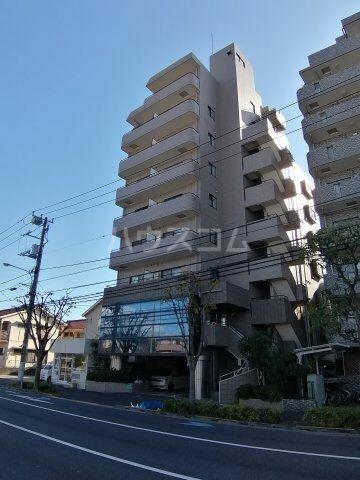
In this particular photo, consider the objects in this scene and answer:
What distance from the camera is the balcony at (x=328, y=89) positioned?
1104 inches

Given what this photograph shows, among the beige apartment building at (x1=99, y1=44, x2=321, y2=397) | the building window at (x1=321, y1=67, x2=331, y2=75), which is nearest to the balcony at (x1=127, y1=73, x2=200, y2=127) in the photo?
the beige apartment building at (x1=99, y1=44, x2=321, y2=397)

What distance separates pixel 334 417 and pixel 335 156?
64.1 feet

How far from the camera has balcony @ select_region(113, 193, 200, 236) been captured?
2959 cm

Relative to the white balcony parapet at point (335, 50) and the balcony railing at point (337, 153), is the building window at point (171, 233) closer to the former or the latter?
the balcony railing at point (337, 153)

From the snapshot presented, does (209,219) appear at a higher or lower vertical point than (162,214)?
lower

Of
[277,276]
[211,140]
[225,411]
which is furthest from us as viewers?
[211,140]

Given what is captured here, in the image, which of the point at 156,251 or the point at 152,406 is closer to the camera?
the point at 152,406

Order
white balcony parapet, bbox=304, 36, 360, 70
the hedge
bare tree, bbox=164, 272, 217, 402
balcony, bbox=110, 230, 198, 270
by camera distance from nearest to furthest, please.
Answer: the hedge, bare tree, bbox=164, 272, 217, 402, balcony, bbox=110, 230, 198, 270, white balcony parapet, bbox=304, 36, 360, 70

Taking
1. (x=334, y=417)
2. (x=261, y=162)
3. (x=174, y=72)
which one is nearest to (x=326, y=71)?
(x=261, y=162)

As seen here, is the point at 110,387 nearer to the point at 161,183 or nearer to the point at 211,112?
the point at 161,183

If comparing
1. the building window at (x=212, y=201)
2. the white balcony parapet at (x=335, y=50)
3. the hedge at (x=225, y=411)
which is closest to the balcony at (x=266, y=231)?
the building window at (x=212, y=201)

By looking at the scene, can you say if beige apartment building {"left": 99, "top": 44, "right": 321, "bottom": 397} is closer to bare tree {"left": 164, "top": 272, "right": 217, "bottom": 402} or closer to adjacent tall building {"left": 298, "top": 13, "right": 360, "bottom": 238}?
adjacent tall building {"left": 298, "top": 13, "right": 360, "bottom": 238}

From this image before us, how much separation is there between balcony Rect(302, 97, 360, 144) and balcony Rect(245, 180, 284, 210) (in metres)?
4.75

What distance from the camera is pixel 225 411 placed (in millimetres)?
15484
